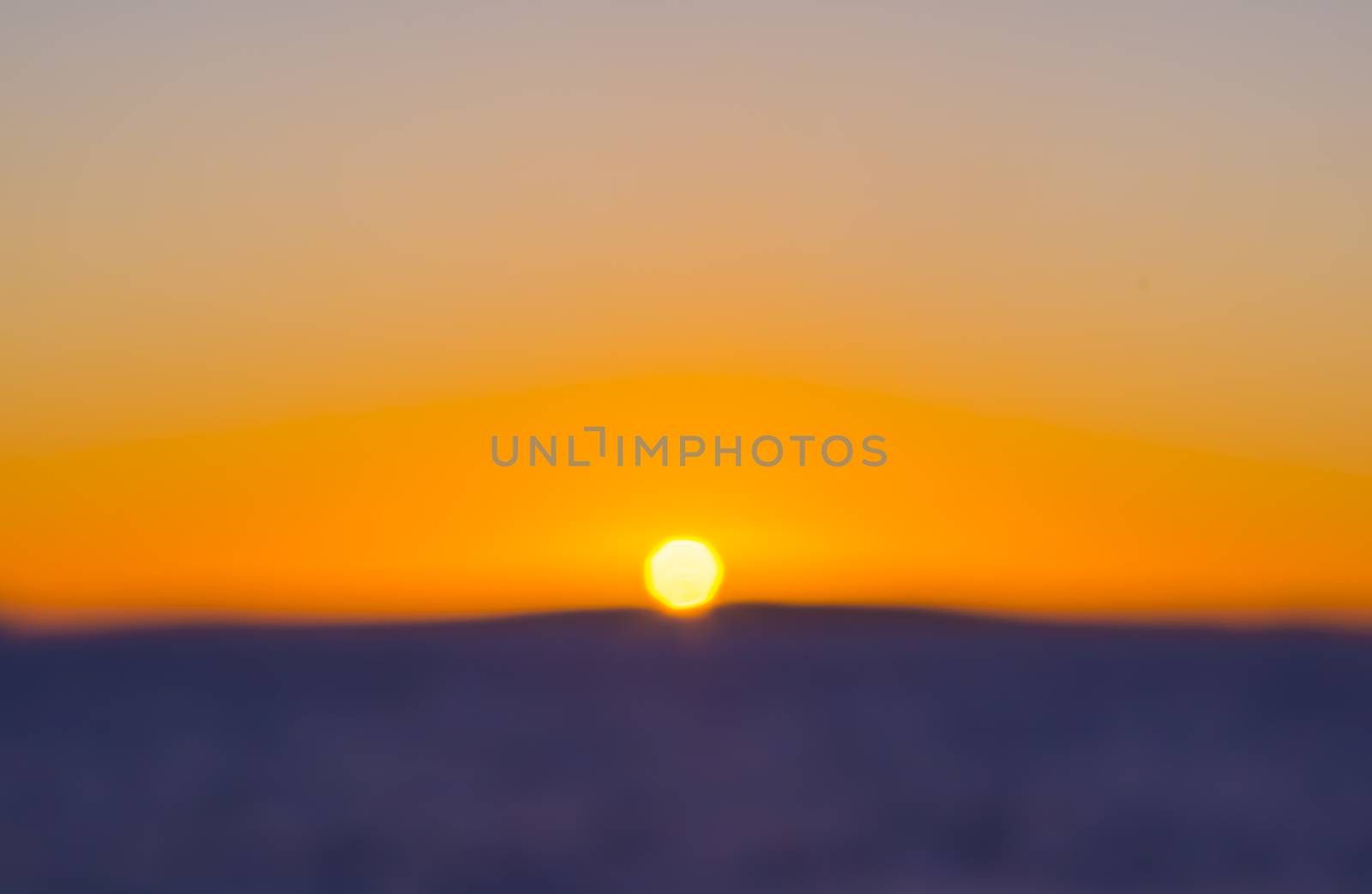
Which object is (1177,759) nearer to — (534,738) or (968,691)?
(968,691)

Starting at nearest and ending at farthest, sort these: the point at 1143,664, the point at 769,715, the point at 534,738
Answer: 1. the point at 534,738
2. the point at 769,715
3. the point at 1143,664

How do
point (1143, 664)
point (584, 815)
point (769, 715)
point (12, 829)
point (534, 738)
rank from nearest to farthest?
point (12, 829)
point (584, 815)
point (534, 738)
point (769, 715)
point (1143, 664)

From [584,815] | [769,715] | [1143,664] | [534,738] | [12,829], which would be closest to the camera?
[12,829]

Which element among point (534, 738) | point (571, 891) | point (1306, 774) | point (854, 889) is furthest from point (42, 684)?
point (1306, 774)

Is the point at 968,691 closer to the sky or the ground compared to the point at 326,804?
closer to the sky

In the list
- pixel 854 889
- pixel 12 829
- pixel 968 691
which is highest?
pixel 968 691

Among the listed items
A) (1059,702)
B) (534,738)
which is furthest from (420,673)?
(1059,702)

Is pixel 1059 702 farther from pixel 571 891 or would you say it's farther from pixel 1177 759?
pixel 571 891

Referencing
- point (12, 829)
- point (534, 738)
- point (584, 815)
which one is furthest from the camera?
point (534, 738)

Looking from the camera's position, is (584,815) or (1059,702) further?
(1059,702)
